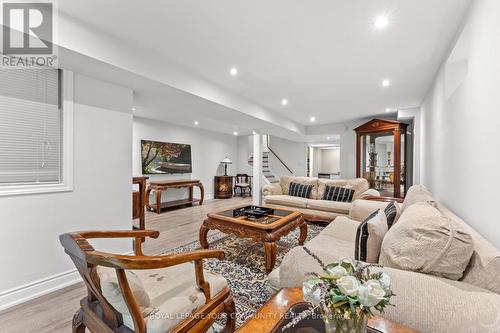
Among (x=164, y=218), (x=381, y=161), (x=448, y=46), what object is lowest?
(x=164, y=218)

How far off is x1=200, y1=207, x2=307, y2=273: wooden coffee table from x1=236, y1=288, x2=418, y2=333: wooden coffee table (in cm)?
146

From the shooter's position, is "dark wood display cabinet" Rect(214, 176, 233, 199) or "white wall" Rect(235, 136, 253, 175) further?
"white wall" Rect(235, 136, 253, 175)

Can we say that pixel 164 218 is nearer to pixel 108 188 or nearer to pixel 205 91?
pixel 108 188

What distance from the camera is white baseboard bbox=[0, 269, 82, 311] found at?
1.85 meters

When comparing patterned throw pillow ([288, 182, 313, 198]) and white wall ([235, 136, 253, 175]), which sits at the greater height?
white wall ([235, 136, 253, 175])

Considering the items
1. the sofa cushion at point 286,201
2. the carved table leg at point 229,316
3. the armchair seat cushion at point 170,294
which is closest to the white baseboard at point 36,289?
the armchair seat cushion at point 170,294

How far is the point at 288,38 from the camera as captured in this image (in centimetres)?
210

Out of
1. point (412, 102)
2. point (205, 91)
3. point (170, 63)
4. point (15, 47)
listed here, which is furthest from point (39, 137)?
point (412, 102)

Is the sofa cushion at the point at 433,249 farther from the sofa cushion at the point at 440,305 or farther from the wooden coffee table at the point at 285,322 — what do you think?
the wooden coffee table at the point at 285,322

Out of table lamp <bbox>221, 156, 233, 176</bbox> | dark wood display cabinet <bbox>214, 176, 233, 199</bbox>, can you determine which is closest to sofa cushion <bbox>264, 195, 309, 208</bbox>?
dark wood display cabinet <bbox>214, 176, 233, 199</bbox>

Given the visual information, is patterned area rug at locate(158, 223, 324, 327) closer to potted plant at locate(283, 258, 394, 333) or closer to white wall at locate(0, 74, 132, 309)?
white wall at locate(0, 74, 132, 309)

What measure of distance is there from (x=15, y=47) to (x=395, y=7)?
9.85 feet

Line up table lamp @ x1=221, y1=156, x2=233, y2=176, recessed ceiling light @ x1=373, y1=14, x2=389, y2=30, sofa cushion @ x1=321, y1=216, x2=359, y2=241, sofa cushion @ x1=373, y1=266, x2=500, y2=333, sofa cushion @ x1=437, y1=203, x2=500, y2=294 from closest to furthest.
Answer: sofa cushion @ x1=373, y1=266, x2=500, y2=333 < sofa cushion @ x1=437, y1=203, x2=500, y2=294 < recessed ceiling light @ x1=373, y1=14, x2=389, y2=30 < sofa cushion @ x1=321, y1=216, x2=359, y2=241 < table lamp @ x1=221, y1=156, x2=233, y2=176

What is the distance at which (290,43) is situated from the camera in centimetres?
218
